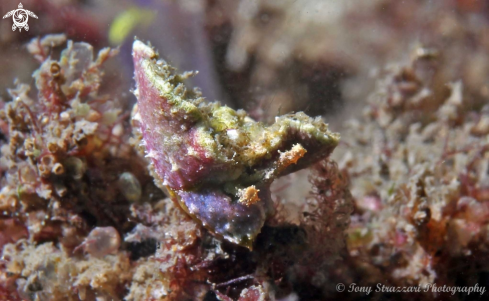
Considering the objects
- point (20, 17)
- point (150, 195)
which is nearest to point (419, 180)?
point (150, 195)

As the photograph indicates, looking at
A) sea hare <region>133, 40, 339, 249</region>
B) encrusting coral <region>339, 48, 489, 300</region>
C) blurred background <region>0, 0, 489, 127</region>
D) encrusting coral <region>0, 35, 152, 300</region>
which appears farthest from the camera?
blurred background <region>0, 0, 489, 127</region>

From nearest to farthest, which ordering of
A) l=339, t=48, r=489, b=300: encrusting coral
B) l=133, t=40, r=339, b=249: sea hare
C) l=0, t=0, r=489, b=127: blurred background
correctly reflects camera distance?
1. l=133, t=40, r=339, b=249: sea hare
2. l=339, t=48, r=489, b=300: encrusting coral
3. l=0, t=0, r=489, b=127: blurred background

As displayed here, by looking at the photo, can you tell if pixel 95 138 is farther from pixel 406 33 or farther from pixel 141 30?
pixel 406 33

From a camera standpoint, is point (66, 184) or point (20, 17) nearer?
point (66, 184)

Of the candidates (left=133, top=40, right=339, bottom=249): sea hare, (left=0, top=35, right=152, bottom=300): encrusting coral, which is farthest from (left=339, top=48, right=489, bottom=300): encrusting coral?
(left=0, top=35, right=152, bottom=300): encrusting coral

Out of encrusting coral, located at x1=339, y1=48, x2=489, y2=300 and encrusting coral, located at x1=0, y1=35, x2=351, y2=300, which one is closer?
encrusting coral, located at x1=0, y1=35, x2=351, y2=300

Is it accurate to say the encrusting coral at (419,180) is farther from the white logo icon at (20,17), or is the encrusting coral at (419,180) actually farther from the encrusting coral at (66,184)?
the white logo icon at (20,17)

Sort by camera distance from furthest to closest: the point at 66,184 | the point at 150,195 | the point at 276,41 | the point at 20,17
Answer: the point at 276,41 < the point at 20,17 < the point at 150,195 < the point at 66,184

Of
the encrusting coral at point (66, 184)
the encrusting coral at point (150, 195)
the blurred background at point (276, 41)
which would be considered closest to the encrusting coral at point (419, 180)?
the blurred background at point (276, 41)

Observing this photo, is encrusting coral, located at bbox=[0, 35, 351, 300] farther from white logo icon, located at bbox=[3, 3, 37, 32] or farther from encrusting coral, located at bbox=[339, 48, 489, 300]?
encrusting coral, located at bbox=[339, 48, 489, 300]

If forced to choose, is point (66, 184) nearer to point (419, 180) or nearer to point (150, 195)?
point (150, 195)
